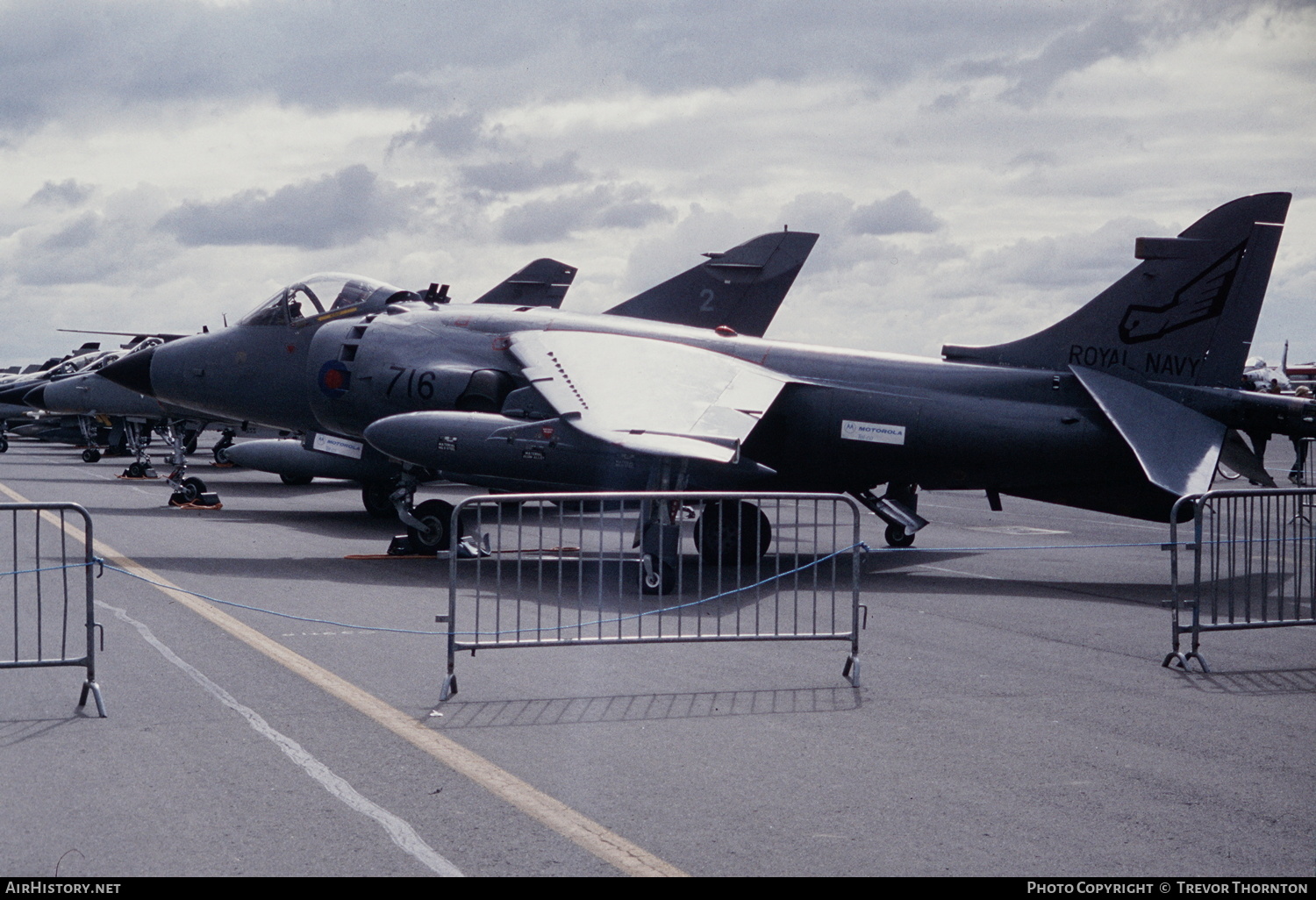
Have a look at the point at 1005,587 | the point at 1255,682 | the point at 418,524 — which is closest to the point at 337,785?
the point at 1255,682

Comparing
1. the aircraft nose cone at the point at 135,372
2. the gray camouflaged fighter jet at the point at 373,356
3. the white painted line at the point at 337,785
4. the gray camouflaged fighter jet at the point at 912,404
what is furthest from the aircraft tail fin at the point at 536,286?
the white painted line at the point at 337,785

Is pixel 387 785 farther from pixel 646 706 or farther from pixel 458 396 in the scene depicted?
pixel 458 396

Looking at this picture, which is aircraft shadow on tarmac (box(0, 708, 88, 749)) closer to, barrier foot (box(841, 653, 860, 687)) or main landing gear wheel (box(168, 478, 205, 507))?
barrier foot (box(841, 653, 860, 687))

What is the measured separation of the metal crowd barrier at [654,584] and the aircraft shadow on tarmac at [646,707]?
353 millimetres

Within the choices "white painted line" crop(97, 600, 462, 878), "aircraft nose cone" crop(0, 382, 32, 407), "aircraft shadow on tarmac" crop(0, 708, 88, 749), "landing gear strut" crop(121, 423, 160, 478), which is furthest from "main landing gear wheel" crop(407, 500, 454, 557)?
"aircraft nose cone" crop(0, 382, 32, 407)

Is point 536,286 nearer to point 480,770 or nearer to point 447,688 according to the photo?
point 447,688

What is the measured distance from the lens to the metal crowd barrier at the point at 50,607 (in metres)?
6.97

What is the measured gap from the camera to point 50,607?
399 inches

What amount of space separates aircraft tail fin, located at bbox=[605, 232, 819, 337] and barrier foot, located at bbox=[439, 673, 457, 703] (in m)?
12.3

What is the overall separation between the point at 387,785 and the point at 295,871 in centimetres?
105

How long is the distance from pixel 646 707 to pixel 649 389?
5687 mm

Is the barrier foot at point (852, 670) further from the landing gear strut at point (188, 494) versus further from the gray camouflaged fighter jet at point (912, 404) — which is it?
the landing gear strut at point (188, 494)

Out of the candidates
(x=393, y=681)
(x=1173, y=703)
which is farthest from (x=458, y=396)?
(x=1173, y=703)

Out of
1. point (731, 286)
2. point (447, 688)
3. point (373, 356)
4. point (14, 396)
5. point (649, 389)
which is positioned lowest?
point (447, 688)
